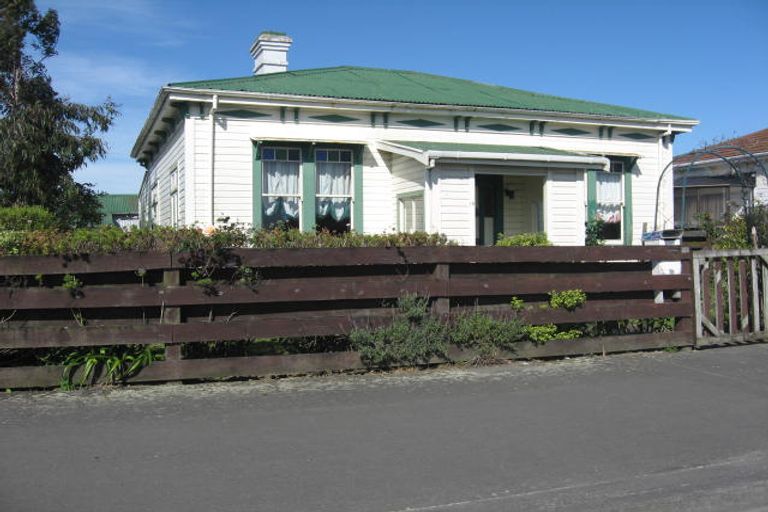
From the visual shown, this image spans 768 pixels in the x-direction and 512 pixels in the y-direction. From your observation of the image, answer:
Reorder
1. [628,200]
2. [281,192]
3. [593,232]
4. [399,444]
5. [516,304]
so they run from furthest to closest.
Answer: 1. [628,200]
2. [593,232]
3. [281,192]
4. [516,304]
5. [399,444]

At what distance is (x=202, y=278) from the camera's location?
24.1 ft

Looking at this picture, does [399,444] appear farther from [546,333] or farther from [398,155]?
[398,155]

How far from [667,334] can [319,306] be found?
15.4 ft

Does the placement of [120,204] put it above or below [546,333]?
above

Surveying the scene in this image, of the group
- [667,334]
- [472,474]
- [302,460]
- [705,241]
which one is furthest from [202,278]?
[705,241]

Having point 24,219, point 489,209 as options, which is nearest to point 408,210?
point 489,209

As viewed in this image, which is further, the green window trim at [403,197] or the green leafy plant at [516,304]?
the green window trim at [403,197]

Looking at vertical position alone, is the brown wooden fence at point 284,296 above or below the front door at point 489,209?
below

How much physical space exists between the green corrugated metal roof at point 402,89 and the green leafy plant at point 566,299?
18.9 feet

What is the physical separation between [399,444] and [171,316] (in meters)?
3.01

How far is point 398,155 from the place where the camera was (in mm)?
12828

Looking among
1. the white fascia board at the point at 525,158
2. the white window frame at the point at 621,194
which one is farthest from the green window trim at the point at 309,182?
the white window frame at the point at 621,194

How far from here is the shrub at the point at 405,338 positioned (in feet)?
25.1

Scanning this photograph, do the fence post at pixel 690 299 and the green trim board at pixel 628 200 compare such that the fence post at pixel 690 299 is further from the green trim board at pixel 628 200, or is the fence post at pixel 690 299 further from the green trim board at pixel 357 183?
the green trim board at pixel 357 183
